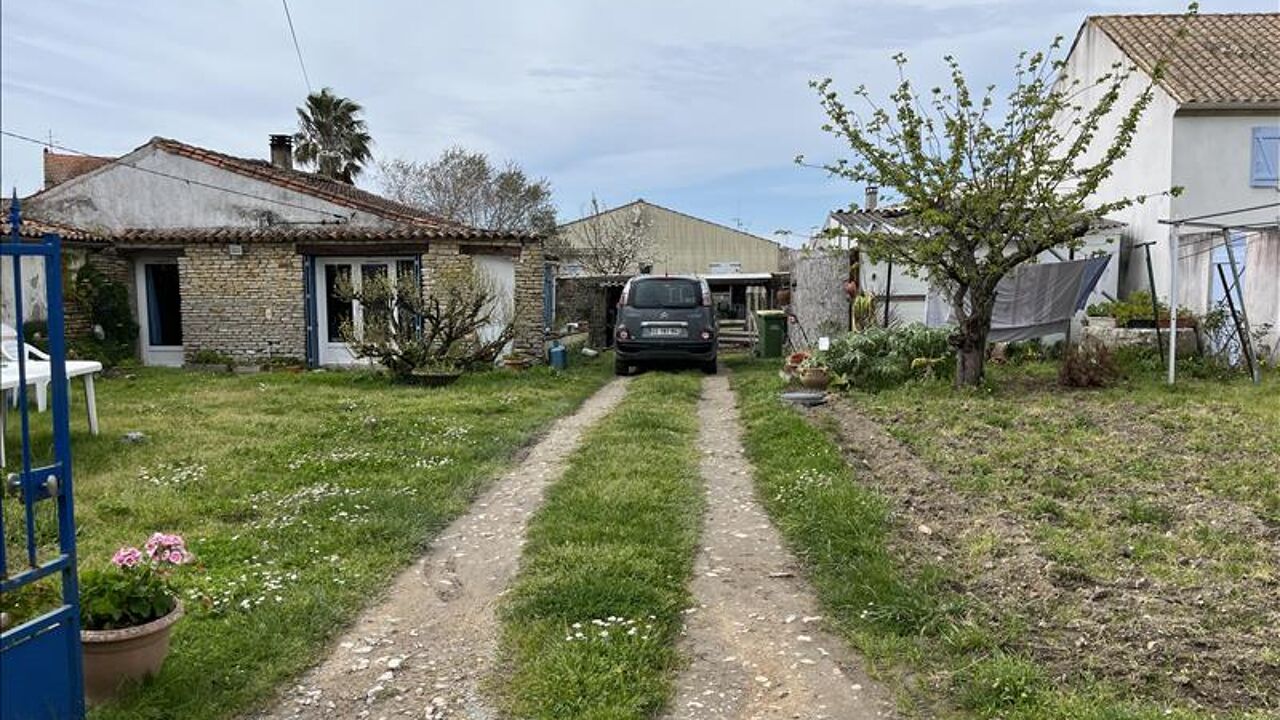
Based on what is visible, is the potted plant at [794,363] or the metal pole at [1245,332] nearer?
the metal pole at [1245,332]

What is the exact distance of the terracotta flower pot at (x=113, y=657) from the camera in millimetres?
3250

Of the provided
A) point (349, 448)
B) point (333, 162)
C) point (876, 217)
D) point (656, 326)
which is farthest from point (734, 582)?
point (333, 162)

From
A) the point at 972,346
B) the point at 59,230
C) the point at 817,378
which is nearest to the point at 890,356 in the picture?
the point at 817,378

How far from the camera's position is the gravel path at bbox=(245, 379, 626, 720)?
3.39 m

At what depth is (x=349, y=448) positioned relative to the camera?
8102 millimetres

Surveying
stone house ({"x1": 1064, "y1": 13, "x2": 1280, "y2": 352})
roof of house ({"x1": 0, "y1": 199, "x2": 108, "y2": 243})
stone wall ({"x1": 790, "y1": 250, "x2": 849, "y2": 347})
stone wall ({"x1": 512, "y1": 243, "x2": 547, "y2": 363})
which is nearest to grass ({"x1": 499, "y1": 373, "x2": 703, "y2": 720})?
stone wall ({"x1": 512, "y1": 243, "x2": 547, "y2": 363})

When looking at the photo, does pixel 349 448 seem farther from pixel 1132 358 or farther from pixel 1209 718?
pixel 1132 358

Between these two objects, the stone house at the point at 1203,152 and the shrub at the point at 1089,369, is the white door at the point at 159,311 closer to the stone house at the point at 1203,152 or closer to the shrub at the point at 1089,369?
the shrub at the point at 1089,369

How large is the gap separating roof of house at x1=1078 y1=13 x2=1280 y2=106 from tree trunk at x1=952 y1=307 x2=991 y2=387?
22.5ft

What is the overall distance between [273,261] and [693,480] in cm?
1179

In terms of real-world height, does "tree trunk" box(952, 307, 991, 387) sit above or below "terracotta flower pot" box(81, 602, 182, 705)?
above

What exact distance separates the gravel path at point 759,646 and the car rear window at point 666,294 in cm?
927

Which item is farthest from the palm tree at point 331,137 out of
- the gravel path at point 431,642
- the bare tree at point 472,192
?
the gravel path at point 431,642

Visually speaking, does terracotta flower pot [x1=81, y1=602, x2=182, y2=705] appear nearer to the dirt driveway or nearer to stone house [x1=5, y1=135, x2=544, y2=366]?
the dirt driveway
